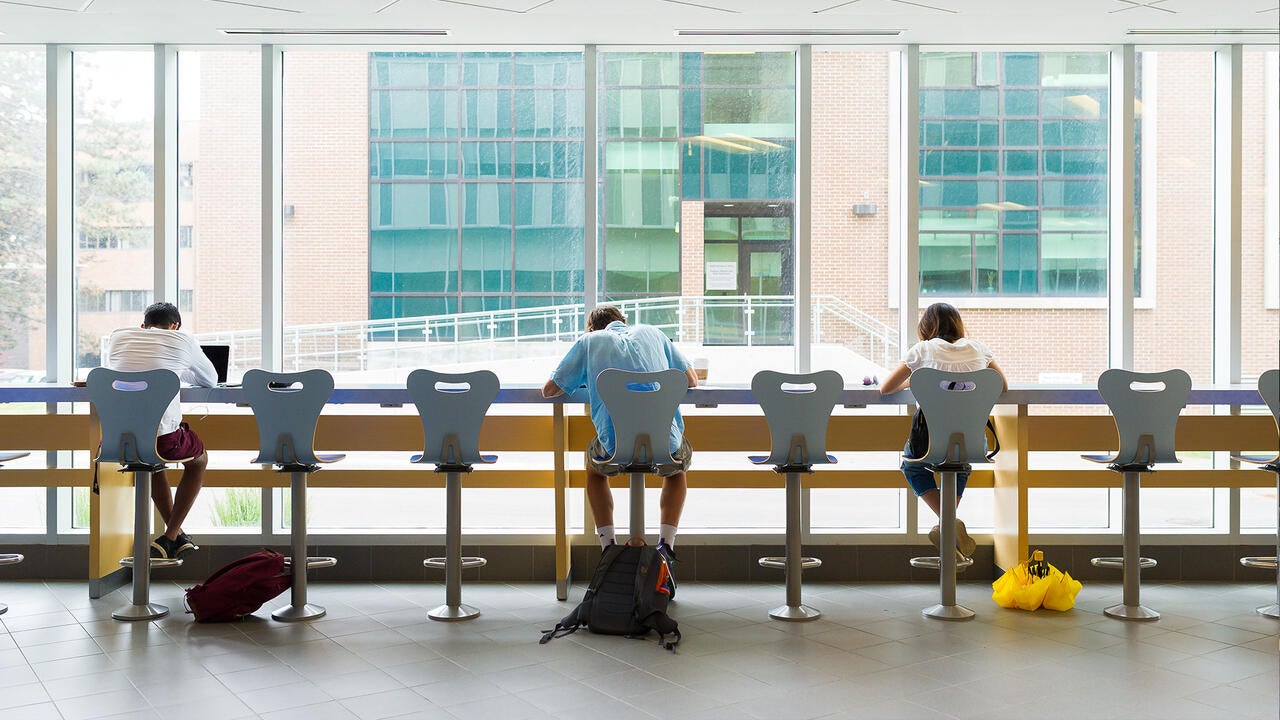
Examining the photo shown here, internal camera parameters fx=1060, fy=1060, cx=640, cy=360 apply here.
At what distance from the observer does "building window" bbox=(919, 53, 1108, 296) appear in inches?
229

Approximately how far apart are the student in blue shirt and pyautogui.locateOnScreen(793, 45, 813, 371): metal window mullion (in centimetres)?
108

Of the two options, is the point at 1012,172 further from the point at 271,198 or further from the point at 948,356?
the point at 271,198

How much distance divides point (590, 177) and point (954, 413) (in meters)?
2.42

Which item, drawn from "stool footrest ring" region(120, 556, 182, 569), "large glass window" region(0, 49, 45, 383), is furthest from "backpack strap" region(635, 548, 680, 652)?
"large glass window" region(0, 49, 45, 383)

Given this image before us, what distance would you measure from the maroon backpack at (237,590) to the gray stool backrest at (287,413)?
51 cm

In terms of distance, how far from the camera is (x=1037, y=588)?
4.70m

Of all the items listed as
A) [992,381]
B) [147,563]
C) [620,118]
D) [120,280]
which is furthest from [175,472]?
[992,381]

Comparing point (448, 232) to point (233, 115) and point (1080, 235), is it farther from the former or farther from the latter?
point (1080, 235)

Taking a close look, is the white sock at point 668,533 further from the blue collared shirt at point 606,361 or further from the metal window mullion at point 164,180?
the metal window mullion at point 164,180

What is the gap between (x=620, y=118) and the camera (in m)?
5.83

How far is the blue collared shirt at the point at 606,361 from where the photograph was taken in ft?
15.4

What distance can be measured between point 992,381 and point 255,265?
3.91 m

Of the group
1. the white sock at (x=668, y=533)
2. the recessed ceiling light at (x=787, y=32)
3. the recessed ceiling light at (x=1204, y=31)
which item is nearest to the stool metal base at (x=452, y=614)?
the white sock at (x=668, y=533)

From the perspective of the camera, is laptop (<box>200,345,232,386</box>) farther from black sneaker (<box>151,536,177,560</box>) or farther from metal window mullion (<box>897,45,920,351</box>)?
metal window mullion (<box>897,45,920,351</box>)
